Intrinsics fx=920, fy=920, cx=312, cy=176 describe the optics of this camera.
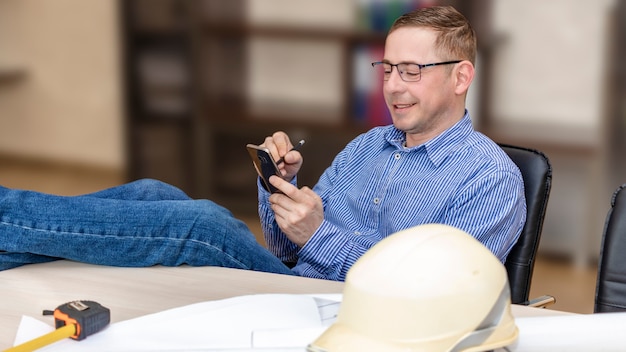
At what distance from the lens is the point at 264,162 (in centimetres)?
181

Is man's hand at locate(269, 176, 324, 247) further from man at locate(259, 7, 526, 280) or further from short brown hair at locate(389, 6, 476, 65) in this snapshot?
short brown hair at locate(389, 6, 476, 65)

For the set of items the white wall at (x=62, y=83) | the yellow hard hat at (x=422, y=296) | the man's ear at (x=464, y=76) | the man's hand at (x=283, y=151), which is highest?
the man's ear at (x=464, y=76)

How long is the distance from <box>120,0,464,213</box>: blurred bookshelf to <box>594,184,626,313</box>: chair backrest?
220 centimetres

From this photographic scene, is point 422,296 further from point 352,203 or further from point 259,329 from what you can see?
point 352,203

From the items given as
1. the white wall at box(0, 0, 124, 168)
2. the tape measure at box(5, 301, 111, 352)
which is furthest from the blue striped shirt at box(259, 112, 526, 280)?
the white wall at box(0, 0, 124, 168)

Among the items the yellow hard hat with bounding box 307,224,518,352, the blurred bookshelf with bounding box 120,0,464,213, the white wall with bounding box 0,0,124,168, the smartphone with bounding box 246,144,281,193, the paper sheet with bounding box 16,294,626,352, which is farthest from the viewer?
the white wall with bounding box 0,0,124,168

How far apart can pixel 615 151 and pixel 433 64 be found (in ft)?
5.77

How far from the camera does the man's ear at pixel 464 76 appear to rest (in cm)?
195

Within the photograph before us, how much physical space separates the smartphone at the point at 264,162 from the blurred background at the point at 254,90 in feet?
6.17

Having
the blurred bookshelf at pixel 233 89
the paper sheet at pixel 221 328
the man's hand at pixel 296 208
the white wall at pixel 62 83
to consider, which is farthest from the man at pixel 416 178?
the white wall at pixel 62 83

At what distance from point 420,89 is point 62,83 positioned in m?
3.43

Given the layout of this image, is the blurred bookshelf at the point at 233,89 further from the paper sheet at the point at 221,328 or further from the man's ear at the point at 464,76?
the paper sheet at the point at 221,328

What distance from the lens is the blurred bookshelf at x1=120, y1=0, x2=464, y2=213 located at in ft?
12.9

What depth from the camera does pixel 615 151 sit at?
11.3 ft
